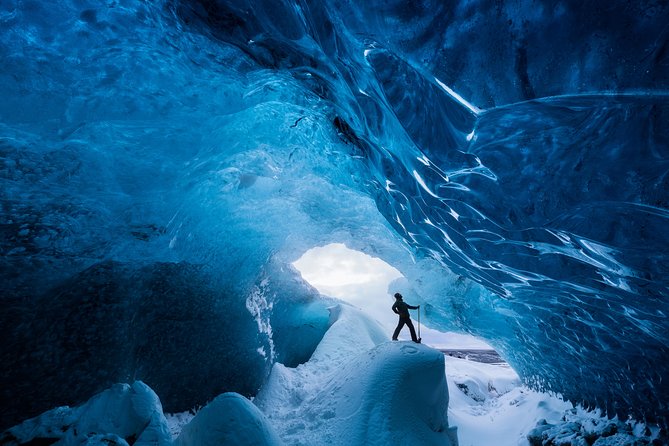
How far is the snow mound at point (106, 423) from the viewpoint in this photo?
2470 mm

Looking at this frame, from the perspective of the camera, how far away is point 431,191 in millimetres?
4297

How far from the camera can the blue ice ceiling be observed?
2143 millimetres

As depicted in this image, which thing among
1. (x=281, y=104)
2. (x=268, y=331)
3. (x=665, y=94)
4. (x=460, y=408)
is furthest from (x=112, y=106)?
(x=460, y=408)

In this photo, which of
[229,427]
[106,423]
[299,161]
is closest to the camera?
[229,427]

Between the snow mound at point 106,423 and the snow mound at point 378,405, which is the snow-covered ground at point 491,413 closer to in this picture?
the snow mound at point 378,405

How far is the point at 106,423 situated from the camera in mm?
2783

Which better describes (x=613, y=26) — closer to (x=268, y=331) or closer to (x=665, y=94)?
(x=665, y=94)

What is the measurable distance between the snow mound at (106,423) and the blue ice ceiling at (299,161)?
2.99ft

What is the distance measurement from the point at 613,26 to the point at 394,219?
182 inches

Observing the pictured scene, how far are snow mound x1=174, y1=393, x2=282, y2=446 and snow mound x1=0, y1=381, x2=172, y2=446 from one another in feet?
0.98

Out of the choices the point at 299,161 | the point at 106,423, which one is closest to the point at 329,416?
the point at 106,423

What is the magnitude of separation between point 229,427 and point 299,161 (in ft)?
13.6

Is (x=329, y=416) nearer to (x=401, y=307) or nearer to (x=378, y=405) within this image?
(x=378, y=405)

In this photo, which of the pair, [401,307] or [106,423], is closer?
[106,423]
